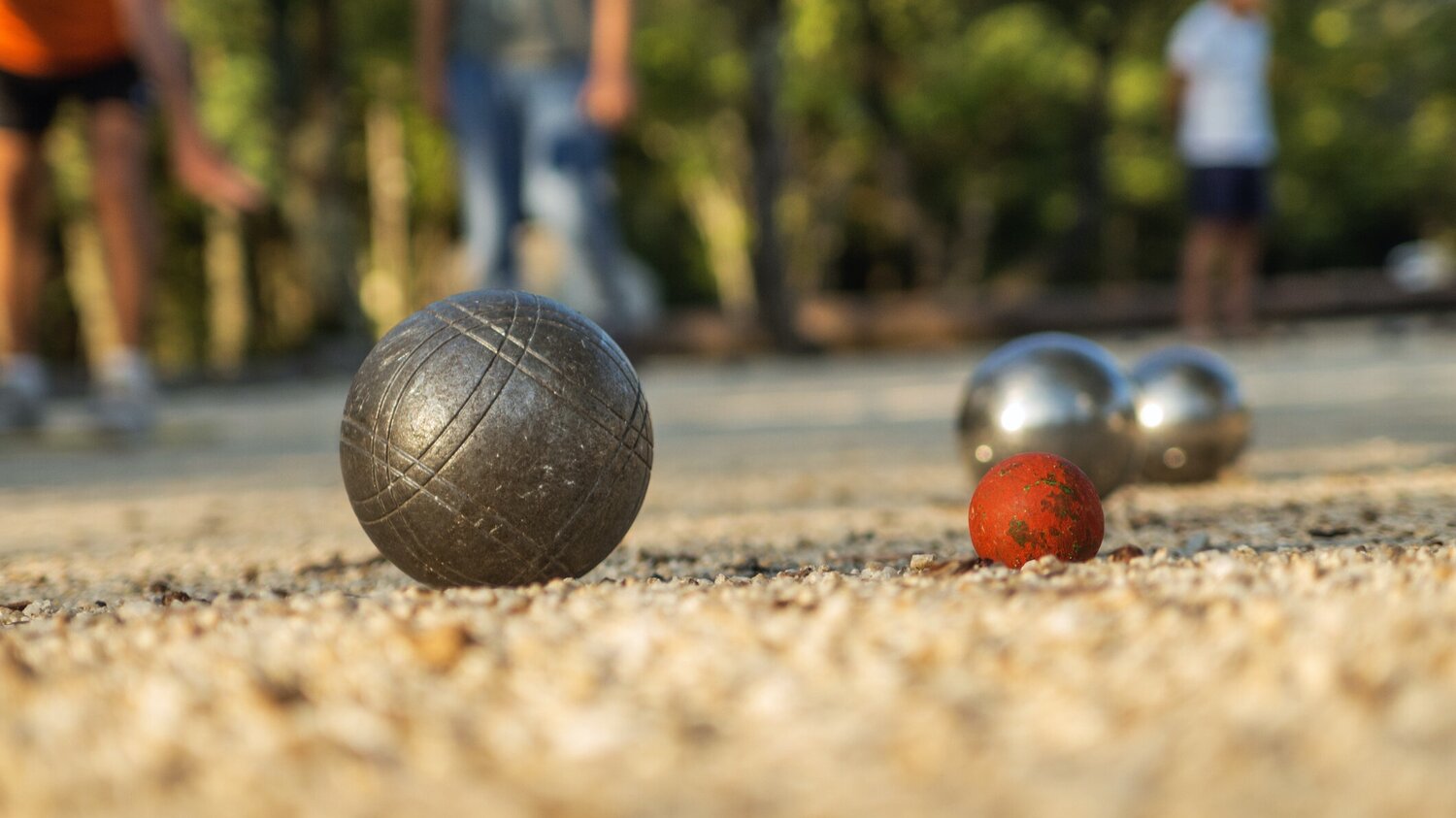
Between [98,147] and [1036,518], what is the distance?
6053 millimetres

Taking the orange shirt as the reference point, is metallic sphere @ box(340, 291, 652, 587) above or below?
below

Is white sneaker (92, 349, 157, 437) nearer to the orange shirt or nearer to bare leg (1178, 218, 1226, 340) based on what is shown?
the orange shirt

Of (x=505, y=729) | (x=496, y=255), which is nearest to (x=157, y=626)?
(x=505, y=729)

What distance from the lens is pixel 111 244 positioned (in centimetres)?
737

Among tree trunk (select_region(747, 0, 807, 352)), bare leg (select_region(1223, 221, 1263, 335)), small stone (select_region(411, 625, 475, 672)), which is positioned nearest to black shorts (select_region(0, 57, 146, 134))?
small stone (select_region(411, 625, 475, 672))

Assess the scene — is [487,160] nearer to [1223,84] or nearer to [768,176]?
[1223,84]

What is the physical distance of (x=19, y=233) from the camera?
23.9 ft

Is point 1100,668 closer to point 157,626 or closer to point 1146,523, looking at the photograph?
point 157,626

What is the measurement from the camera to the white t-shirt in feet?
35.2

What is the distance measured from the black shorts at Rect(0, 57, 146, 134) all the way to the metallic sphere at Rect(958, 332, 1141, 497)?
5035mm

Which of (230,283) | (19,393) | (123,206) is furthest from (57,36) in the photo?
(230,283)

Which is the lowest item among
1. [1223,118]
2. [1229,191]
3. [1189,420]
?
[1189,420]

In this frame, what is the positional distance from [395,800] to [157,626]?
1.15 meters

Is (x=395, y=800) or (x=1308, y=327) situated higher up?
(x=395, y=800)
